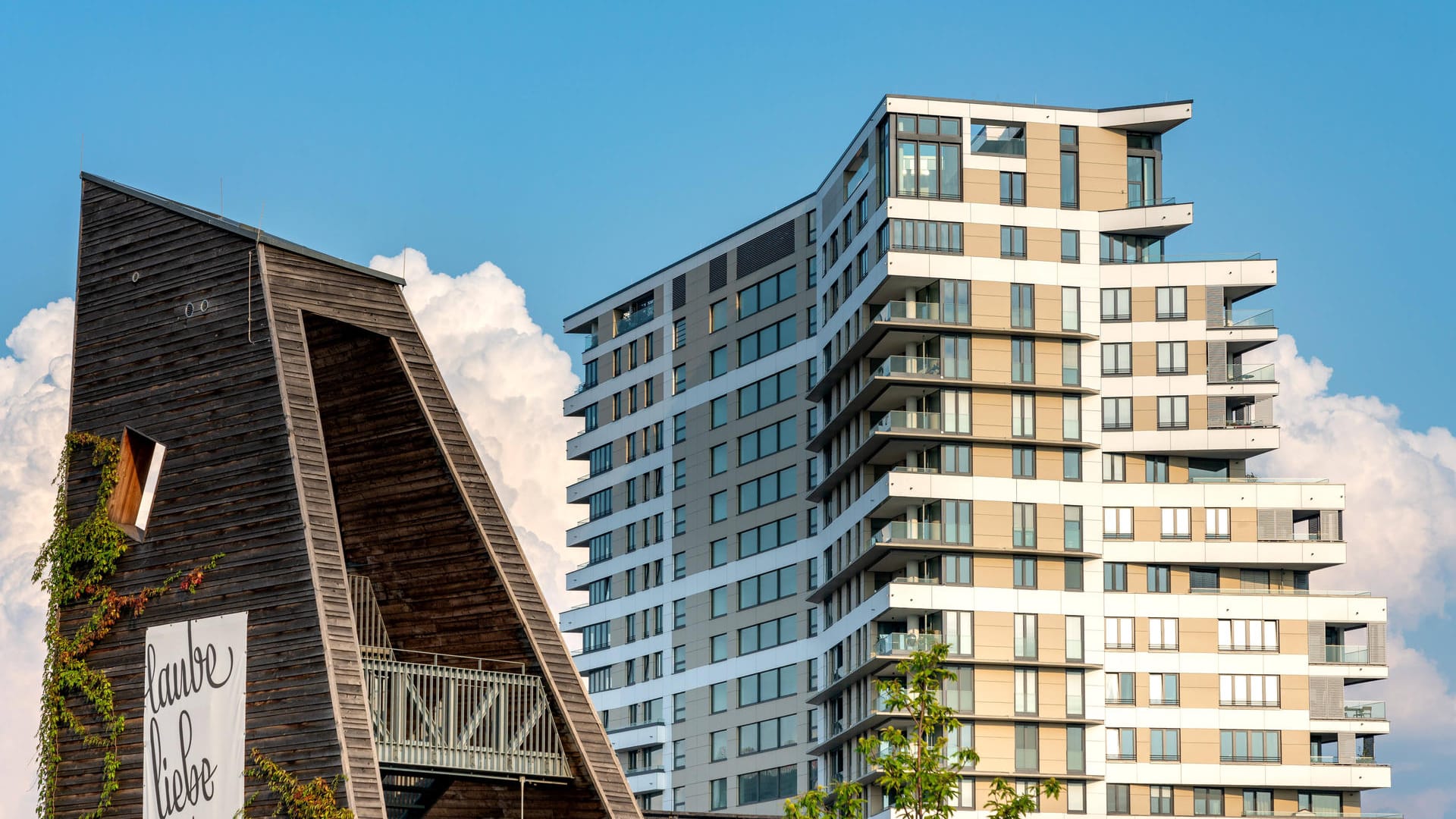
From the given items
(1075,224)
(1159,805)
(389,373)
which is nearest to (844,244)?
(1075,224)

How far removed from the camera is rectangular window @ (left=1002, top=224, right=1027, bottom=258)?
306ft

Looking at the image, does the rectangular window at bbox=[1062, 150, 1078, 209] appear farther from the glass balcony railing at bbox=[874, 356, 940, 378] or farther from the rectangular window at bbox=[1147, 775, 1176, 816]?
the rectangular window at bbox=[1147, 775, 1176, 816]

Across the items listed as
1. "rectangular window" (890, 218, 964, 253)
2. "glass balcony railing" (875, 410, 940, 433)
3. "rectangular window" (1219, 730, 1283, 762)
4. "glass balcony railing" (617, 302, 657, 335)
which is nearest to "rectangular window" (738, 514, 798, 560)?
"glass balcony railing" (617, 302, 657, 335)

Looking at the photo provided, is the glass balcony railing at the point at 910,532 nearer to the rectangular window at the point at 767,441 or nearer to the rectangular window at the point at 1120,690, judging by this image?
the rectangular window at the point at 1120,690

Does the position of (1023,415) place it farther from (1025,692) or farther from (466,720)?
(466,720)

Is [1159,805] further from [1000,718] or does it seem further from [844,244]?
[844,244]

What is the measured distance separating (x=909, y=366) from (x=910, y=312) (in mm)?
2457

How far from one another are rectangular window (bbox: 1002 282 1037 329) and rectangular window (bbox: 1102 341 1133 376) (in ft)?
12.4

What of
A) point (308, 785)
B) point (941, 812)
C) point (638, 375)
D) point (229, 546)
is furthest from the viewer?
point (638, 375)

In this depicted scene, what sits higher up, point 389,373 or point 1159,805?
point 389,373

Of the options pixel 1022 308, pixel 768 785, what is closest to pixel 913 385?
pixel 1022 308

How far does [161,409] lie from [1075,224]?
65665 millimetres

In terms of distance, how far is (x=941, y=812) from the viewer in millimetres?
26438

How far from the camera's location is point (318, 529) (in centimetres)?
3191
